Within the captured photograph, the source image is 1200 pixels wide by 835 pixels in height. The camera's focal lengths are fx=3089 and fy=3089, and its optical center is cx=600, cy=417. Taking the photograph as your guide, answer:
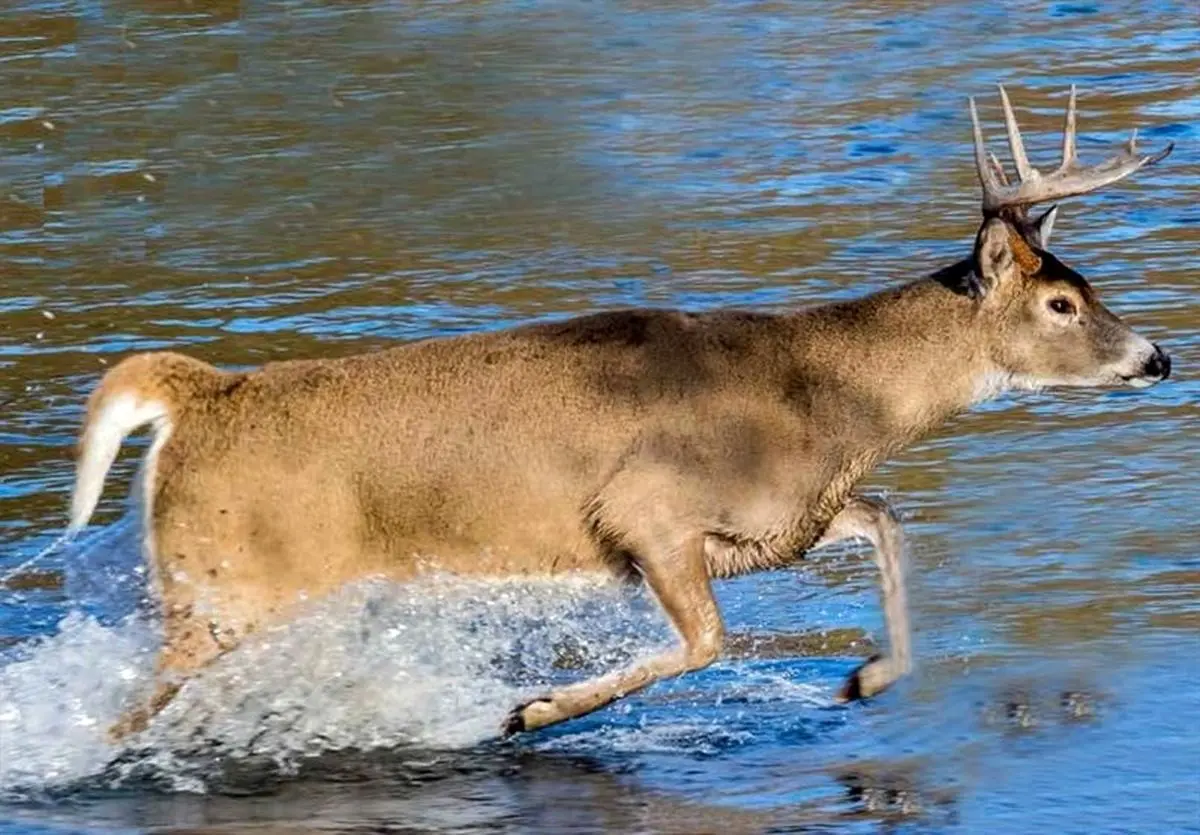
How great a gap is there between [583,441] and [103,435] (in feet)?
4.25

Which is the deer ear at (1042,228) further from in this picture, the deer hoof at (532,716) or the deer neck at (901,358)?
the deer hoof at (532,716)

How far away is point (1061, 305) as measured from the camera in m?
8.92

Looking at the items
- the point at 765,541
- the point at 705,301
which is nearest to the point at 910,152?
the point at 705,301

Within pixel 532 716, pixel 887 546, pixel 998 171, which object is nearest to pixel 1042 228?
pixel 998 171

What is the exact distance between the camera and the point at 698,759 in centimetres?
807

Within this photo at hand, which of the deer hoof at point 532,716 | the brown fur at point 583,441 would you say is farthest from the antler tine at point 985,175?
the deer hoof at point 532,716

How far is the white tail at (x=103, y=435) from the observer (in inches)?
322

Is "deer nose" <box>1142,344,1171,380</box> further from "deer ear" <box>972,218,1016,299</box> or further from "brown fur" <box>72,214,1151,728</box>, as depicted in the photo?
"deer ear" <box>972,218,1016,299</box>

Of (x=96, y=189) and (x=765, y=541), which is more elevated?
(x=765, y=541)

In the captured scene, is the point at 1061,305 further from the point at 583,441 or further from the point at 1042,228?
the point at 583,441

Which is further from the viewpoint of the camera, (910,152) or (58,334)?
(910,152)

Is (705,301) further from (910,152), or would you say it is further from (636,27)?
(636,27)

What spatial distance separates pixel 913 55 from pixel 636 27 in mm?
1866

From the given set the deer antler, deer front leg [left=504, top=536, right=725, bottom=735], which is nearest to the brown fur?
deer front leg [left=504, top=536, right=725, bottom=735]
